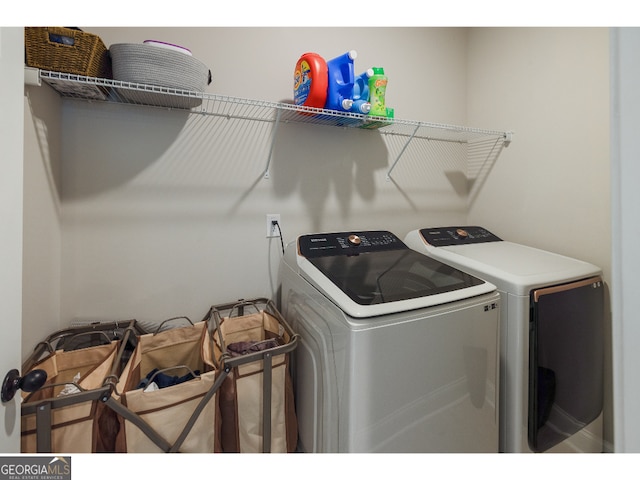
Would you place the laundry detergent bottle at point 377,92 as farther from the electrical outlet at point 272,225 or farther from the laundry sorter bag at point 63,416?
the laundry sorter bag at point 63,416

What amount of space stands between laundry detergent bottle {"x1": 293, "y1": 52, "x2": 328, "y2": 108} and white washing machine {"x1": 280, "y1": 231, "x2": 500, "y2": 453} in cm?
76

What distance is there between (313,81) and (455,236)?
120cm

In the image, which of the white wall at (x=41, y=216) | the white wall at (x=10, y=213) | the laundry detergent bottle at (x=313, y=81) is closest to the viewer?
the white wall at (x=10, y=213)

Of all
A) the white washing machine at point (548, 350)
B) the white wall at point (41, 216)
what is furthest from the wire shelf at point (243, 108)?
the white washing machine at point (548, 350)

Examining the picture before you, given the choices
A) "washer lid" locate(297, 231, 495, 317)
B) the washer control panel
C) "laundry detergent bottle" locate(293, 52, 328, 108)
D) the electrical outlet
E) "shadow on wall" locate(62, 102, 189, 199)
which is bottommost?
"washer lid" locate(297, 231, 495, 317)

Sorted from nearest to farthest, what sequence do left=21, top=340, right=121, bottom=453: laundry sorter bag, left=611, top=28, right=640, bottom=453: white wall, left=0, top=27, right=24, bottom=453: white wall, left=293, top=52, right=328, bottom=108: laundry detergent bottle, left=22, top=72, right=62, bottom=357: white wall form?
1. left=611, top=28, right=640, bottom=453: white wall
2. left=0, top=27, right=24, bottom=453: white wall
3. left=21, top=340, right=121, bottom=453: laundry sorter bag
4. left=22, top=72, right=62, bottom=357: white wall
5. left=293, top=52, right=328, bottom=108: laundry detergent bottle

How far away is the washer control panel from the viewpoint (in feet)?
4.95

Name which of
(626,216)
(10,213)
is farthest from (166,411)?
(626,216)

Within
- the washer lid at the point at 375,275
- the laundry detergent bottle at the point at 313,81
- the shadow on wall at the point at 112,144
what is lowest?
the washer lid at the point at 375,275

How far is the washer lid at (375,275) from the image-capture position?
1.10m

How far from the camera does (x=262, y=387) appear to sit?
123 cm
